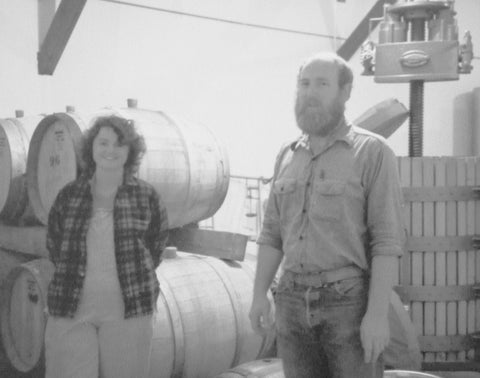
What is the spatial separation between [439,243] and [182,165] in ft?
6.98

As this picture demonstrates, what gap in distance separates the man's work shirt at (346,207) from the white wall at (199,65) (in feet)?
16.4

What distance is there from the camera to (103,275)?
356cm

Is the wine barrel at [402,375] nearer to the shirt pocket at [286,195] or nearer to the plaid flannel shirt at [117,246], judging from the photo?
the plaid flannel shirt at [117,246]

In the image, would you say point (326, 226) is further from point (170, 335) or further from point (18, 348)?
point (18, 348)

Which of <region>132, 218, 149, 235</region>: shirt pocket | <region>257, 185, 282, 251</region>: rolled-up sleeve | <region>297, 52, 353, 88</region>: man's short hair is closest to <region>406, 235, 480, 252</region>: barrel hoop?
<region>132, 218, 149, 235</region>: shirt pocket

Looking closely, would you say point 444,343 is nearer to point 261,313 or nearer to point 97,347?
point 97,347

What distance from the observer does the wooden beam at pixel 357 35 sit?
10.4 metres

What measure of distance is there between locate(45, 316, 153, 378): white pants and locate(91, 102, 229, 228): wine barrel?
1.67 meters

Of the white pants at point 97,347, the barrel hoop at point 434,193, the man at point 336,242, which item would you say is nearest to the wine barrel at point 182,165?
the barrel hoop at point 434,193

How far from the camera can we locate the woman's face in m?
3.78

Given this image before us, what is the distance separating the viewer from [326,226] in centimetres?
270

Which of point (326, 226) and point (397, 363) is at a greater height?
point (326, 226)

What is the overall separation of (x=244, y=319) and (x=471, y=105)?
784cm

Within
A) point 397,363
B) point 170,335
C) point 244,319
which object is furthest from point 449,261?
point 170,335
